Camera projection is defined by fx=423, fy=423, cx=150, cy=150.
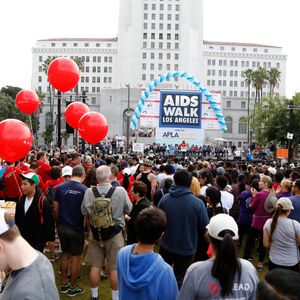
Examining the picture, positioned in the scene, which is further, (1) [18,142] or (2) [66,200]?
(1) [18,142]

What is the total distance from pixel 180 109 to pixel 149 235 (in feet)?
93.3

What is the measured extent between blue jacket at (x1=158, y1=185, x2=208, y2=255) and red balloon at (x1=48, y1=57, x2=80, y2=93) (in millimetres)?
7696

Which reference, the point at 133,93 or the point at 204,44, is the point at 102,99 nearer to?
the point at 133,93

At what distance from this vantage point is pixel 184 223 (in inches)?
205

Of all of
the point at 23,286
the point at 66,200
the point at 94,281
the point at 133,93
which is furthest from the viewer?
the point at 133,93

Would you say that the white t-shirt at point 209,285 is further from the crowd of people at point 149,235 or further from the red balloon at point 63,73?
the red balloon at point 63,73

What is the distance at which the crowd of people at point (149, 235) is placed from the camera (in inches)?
98.3

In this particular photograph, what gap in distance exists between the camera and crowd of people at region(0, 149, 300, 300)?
2.50 m

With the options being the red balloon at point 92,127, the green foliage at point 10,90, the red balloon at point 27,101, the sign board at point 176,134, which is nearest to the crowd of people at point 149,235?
the red balloon at point 92,127

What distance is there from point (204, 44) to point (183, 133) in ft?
260

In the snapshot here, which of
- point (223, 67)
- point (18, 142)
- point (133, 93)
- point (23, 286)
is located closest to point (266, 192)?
point (18, 142)

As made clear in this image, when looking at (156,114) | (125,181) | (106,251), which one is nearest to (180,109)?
(156,114)

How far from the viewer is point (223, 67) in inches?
4104

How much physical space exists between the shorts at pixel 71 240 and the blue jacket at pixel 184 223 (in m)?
1.55
